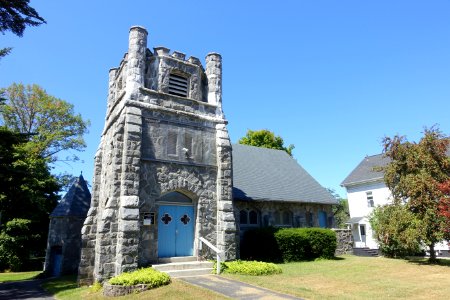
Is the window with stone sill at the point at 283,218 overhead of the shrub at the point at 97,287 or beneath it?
overhead

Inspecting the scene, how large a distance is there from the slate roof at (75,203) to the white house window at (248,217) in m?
9.57

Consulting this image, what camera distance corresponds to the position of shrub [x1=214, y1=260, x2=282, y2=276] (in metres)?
12.3

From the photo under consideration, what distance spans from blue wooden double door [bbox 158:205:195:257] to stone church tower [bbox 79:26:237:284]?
4 cm

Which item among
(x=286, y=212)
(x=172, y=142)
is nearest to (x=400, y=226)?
(x=286, y=212)

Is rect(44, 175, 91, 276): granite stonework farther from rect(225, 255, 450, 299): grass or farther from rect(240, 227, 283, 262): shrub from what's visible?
rect(225, 255, 450, 299): grass

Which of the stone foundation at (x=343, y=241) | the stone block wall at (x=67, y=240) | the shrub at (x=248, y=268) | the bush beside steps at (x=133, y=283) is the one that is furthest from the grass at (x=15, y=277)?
the stone foundation at (x=343, y=241)

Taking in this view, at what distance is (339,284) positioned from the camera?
10984 mm

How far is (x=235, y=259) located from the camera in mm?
13836

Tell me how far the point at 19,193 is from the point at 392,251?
23752 mm

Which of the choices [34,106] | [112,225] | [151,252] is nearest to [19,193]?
[112,225]

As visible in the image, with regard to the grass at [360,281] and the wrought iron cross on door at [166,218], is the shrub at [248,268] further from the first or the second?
the wrought iron cross on door at [166,218]

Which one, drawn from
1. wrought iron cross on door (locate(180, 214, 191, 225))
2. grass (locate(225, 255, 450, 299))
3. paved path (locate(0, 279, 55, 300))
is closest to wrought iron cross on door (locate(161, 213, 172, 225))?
wrought iron cross on door (locate(180, 214, 191, 225))

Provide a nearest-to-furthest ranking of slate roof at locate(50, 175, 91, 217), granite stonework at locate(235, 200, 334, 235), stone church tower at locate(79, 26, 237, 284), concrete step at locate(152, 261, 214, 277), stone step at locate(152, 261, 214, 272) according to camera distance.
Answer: concrete step at locate(152, 261, 214, 277)
stone step at locate(152, 261, 214, 272)
stone church tower at locate(79, 26, 237, 284)
slate roof at locate(50, 175, 91, 217)
granite stonework at locate(235, 200, 334, 235)

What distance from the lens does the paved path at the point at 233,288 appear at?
865cm
